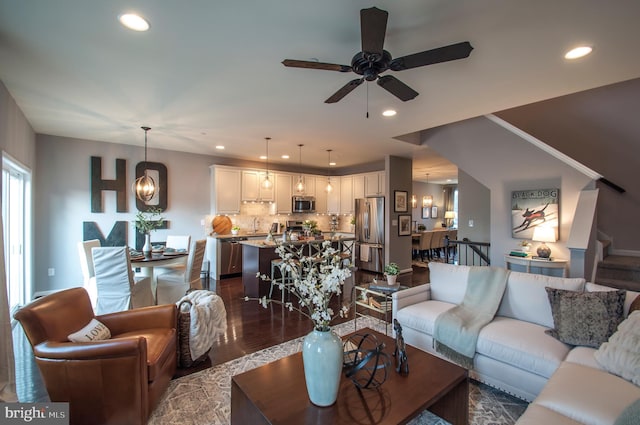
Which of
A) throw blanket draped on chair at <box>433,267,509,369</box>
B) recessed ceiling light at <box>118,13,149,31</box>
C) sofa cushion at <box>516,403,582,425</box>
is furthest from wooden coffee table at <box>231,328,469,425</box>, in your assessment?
recessed ceiling light at <box>118,13,149,31</box>

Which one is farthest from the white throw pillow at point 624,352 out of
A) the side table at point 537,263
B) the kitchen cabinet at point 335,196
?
the kitchen cabinet at point 335,196

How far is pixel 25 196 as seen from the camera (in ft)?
14.5

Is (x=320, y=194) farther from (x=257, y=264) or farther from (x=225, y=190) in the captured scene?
(x=257, y=264)

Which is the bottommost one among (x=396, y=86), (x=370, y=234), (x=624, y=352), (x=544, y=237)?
(x=624, y=352)

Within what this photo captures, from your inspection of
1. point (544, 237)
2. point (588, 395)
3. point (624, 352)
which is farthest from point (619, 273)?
point (588, 395)

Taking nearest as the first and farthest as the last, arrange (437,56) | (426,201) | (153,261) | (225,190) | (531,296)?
(437,56) < (531,296) < (153,261) < (225,190) < (426,201)

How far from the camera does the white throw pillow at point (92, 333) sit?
198 centimetres

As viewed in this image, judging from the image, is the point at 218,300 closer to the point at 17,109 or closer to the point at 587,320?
the point at 587,320

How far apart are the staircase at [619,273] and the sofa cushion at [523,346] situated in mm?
2575

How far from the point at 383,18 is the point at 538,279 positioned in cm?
255

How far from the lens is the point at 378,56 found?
6.38 feet

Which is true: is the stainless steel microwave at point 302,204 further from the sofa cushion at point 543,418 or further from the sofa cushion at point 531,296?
the sofa cushion at point 543,418

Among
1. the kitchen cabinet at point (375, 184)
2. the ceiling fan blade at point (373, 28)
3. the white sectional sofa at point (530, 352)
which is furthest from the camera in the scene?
the kitchen cabinet at point (375, 184)

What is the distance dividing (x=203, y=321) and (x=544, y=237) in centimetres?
460
